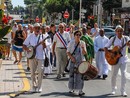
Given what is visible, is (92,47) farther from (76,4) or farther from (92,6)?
(92,6)

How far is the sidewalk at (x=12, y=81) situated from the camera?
11.3 metres

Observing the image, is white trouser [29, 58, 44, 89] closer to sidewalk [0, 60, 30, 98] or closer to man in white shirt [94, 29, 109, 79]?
sidewalk [0, 60, 30, 98]

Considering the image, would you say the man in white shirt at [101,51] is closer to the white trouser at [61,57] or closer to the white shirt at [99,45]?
the white shirt at [99,45]

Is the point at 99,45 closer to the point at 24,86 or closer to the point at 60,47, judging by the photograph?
the point at 60,47

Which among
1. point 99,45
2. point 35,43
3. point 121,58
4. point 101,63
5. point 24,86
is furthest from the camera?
point 101,63

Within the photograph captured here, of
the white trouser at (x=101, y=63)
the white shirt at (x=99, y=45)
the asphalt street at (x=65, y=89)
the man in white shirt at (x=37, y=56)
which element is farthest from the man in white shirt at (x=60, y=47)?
the man in white shirt at (x=37, y=56)

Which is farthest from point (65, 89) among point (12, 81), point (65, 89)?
point (12, 81)

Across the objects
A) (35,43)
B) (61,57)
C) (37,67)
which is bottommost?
(61,57)

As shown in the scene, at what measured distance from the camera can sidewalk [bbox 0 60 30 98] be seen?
11347mm

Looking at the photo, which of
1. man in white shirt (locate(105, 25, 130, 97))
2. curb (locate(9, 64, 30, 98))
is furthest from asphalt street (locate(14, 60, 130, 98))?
man in white shirt (locate(105, 25, 130, 97))

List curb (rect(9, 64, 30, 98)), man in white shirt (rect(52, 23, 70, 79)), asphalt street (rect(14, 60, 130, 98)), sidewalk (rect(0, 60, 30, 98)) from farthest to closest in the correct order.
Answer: man in white shirt (rect(52, 23, 70, 79)) < sidewalk (rect(0, 60, 30, 98)) < asphalt street (rect(14, 60, 130, 98)) < curb (rect(9, 64, 30, 98))

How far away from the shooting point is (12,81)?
13.3 m

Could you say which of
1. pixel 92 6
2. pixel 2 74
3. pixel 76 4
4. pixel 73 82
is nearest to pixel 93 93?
pixel 73 82

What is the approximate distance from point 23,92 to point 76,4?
6730cm
